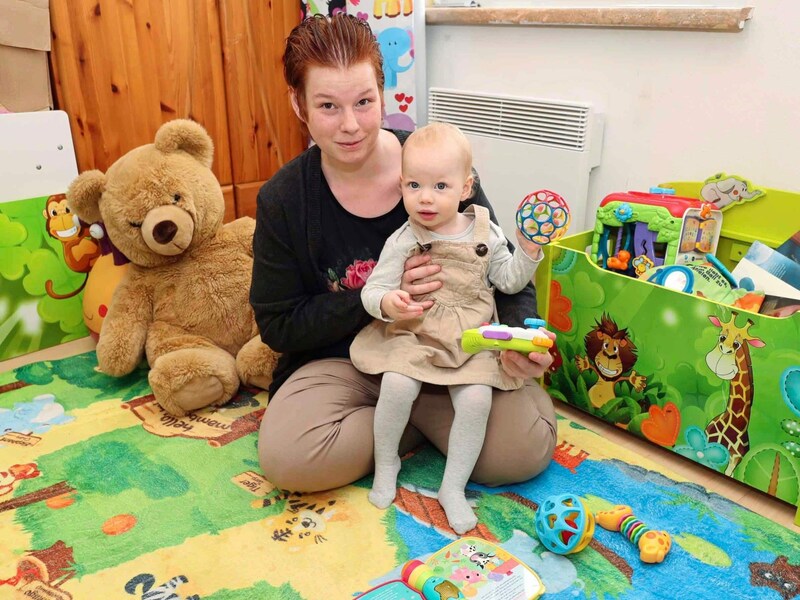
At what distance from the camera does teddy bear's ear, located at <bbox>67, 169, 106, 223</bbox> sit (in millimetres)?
1521

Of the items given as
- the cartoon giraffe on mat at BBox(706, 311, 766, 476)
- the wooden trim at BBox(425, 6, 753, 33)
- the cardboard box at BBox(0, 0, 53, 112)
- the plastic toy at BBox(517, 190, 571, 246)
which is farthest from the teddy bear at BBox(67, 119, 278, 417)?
the cartoon giraffe on mat at BBox(706, 311, 766, 476)

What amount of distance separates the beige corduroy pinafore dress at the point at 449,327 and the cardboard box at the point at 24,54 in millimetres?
1083

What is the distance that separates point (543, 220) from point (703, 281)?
42 cm

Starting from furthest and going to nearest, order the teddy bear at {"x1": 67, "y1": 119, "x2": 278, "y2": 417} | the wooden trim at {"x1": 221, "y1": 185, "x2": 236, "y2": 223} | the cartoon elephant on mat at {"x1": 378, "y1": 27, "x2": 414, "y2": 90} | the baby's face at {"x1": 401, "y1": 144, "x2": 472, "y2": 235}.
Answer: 1. the wooden trim at {"x1": 221, "y1": 185, "x2": 236, "y2": 223}
2. the cartoon elephant on mat at {"x1": 378, "y1": 27, "x2": 414, "y2": 90}
3. the teddy bear at {"x1": 67, "y1": 119, "x2": 278, "y2": 417}
4. the baby's face at {"x1": 401, "y1": 144, "x2": 472, "y2": 235}

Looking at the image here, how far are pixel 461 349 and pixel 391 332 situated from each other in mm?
128

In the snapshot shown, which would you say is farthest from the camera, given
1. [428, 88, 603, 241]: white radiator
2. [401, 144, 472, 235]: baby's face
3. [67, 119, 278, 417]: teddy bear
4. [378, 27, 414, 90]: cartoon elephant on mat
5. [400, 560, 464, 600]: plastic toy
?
[378, 27, 414, 90]: cartoon elephant on mat

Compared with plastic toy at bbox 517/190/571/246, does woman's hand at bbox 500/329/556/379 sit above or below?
below

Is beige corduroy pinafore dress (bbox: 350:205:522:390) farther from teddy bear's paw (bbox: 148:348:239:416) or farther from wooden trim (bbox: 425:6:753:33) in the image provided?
wooden trim (bbox: 425:6:753:33)

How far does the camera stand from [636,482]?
1.22m

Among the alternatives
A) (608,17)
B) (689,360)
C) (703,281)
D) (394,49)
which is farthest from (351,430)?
(394,49)

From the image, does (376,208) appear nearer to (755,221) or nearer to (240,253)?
(240,253)

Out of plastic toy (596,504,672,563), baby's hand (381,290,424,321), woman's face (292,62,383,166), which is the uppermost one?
woman's face (292,62,383,166)

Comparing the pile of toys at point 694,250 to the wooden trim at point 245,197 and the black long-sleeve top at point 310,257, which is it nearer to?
the black long-sleeve top at point 310,257

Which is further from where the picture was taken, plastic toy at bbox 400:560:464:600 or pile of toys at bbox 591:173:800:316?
pile of toys at bbox 591:173:800:316
